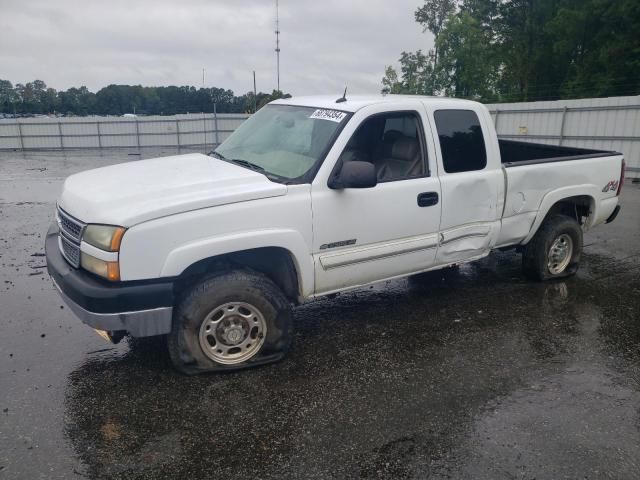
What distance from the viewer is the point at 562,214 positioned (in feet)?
19.6

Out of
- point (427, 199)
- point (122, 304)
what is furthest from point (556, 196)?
point (122, 304)

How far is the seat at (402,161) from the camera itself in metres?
4.62

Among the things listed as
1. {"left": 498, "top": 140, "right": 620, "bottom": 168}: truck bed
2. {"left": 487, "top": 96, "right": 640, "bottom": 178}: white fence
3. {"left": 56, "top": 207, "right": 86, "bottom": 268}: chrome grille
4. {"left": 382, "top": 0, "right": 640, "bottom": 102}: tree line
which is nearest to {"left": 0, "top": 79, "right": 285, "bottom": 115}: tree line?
{"left": 382, "top": 0, "right": 640, "bottom": 102}: tree line

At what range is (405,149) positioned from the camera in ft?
15.4

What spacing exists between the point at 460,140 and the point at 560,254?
211 cm

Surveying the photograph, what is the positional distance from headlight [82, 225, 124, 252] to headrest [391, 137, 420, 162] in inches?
98.5

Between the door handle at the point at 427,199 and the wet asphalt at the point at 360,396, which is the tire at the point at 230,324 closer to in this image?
the wet asphalt at the point at 360,396

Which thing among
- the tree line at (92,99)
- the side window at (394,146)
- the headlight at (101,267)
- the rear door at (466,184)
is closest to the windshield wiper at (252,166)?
the side window at (394,146)

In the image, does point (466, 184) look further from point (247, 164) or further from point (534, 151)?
point (534, 151)

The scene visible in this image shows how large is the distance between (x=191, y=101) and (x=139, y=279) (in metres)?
59.1

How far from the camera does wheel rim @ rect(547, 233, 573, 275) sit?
19.1 ft

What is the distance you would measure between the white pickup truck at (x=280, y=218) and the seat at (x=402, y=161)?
0.01 meters

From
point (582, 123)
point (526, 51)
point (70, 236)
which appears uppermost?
point (526, 51)

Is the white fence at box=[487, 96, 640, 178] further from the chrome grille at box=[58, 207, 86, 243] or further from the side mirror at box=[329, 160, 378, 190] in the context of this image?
the chrome grille at box=[58, 207, 86, 243]
